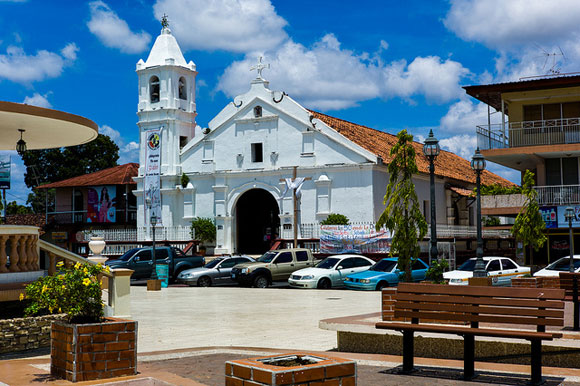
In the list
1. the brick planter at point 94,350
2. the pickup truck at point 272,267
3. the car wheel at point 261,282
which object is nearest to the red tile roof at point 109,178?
the pickup truck at point 272,267

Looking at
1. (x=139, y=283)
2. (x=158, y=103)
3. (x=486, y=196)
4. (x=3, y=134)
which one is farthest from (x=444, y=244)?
(x=3, y=134)

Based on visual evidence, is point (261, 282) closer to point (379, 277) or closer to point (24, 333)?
point (379, 277)

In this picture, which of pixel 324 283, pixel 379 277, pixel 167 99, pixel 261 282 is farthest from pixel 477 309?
pixel 167 99

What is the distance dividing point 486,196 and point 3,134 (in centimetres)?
2888

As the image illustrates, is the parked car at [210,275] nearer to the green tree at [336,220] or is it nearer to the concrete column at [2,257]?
the green tree at [336,220]

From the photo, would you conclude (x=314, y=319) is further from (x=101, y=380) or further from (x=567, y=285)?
(x=101, y=380)

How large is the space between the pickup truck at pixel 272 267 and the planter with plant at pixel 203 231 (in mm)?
15362

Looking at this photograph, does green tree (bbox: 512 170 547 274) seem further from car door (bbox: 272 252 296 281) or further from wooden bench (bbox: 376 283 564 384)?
wooden bench (bbox: 376 283 564 384)

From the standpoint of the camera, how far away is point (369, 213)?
41.8m

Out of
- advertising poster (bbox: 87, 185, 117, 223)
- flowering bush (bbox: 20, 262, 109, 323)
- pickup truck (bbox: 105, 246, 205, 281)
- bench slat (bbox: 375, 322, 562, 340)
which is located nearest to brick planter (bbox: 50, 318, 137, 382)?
flowering bush (bbox: 20, 262, 109, 323)

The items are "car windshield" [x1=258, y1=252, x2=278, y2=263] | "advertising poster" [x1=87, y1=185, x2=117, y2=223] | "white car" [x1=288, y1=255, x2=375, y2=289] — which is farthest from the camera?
"advertising poster" [x1=87, y1=185, x2=117, y2=223]

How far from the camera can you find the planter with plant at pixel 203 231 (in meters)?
46.3

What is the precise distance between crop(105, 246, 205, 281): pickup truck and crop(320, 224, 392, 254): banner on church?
697 cm

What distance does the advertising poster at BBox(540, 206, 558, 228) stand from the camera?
36.1m
